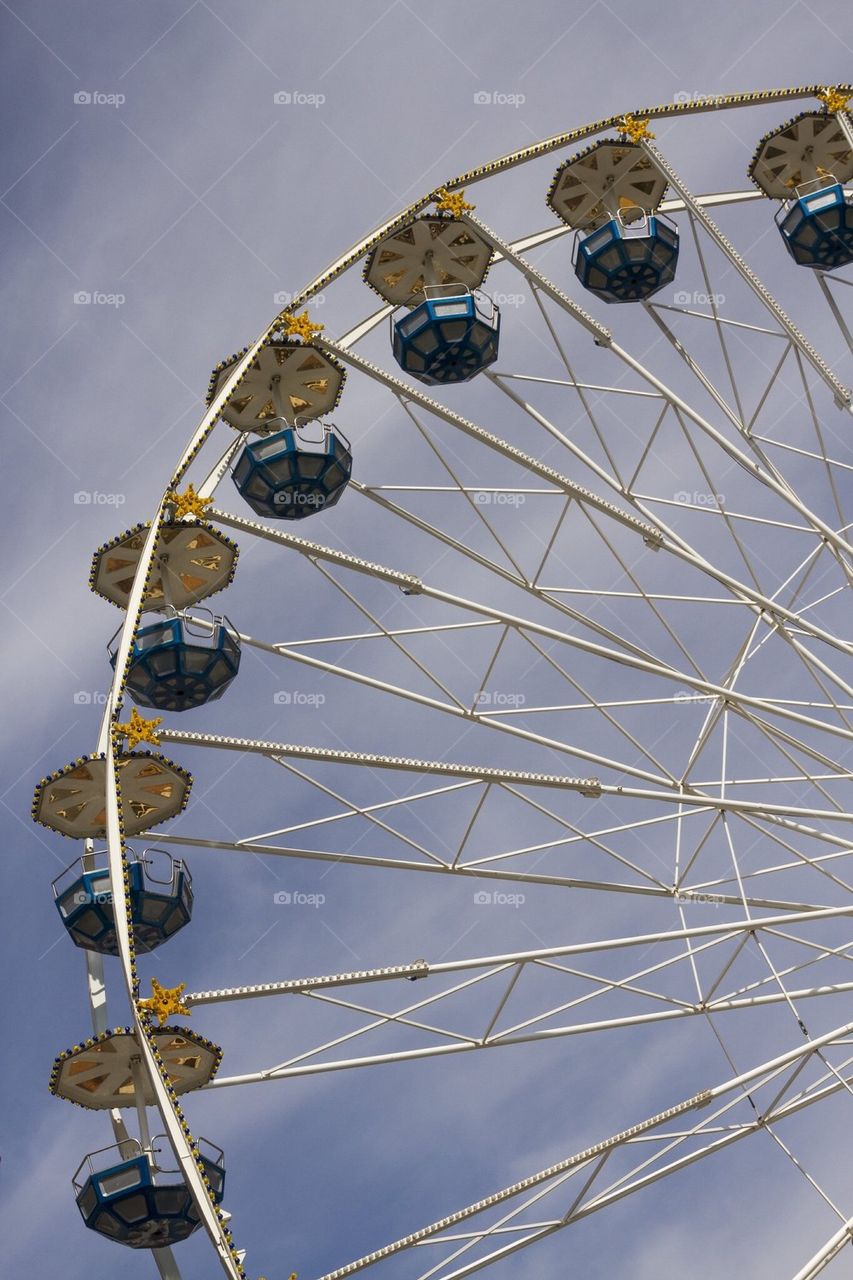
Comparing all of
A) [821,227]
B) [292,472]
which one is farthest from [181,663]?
[821,227]

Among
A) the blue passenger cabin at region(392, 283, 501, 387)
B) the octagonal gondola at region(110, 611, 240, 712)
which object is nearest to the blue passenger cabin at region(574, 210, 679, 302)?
the blue passenger cabin at region(392, 283, 501, 387)

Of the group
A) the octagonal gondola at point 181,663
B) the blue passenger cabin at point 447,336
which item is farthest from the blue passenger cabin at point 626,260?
the octagonal gondola at point 181,663

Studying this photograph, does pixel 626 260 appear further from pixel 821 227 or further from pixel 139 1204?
pixel 139 1204

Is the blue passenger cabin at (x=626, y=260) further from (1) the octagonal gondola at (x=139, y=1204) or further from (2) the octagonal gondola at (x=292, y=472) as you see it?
(1) the octagonal gondola at (x=139, y=1204)

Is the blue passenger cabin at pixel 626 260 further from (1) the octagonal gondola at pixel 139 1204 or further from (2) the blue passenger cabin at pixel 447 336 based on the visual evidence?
(1) the octagonal gondola at pixel 139 1204

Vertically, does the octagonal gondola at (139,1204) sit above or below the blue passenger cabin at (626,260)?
below

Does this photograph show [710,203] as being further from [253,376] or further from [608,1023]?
[608,1023]

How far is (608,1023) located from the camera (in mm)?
26172

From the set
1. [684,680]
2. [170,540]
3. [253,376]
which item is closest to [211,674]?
[170,540]

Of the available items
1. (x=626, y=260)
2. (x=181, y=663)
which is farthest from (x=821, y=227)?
(x=181, y=663)

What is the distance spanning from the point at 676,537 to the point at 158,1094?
11229 mm

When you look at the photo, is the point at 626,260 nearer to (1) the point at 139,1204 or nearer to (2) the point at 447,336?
(2) the point at 447,336

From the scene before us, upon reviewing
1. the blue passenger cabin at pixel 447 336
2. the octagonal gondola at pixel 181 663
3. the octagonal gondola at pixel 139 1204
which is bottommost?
the octagonal gondola at pixel 139 1204

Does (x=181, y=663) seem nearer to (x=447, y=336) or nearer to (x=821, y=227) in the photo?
(x=447, y=336)
